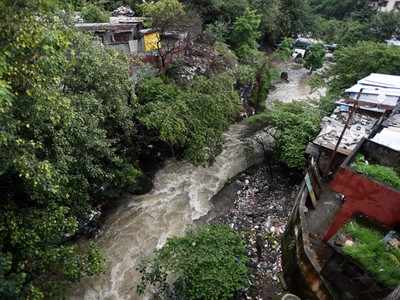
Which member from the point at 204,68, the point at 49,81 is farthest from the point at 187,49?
the point at 49,81

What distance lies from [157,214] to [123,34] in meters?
9.38

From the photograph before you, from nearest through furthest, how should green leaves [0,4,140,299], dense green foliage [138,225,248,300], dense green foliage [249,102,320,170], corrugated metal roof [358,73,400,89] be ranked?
green leaves [0,4,140,299], dense green foliage [138,225,248,300], dense green foliage [249,102,320,170], corrugated metal roof [358,73,400,89]

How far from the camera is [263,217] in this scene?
11.4 metres

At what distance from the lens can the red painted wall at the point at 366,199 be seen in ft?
22.5

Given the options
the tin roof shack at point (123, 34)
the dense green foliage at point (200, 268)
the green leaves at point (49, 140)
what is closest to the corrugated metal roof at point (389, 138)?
the dense green foliage at point (200, 268)

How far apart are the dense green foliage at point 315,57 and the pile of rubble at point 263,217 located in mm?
16858

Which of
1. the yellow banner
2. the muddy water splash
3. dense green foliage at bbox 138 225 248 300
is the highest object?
the yellow banner

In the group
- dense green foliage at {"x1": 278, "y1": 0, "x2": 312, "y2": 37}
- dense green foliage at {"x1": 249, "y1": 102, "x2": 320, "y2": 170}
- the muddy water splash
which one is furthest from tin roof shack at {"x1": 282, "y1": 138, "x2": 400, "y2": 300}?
dense green foliage at {"x1": 278, "y1": 0, "x2": 312, "y2": 37}

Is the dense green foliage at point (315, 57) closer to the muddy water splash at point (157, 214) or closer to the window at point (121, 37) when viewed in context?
the muddy water splash at point (157, 214)

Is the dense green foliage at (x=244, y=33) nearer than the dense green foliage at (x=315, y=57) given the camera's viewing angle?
Yes

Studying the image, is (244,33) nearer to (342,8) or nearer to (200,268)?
→ (200,268)

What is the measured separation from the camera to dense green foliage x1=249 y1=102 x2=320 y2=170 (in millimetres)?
12383

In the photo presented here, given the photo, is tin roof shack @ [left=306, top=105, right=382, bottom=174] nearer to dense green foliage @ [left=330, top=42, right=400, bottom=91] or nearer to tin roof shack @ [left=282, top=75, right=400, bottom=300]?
tin roof shack @ [left=282, top=75, right=400, bottom=300]

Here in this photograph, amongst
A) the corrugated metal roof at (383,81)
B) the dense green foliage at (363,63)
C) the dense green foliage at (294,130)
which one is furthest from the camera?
the dense green foliage at (363,63)
